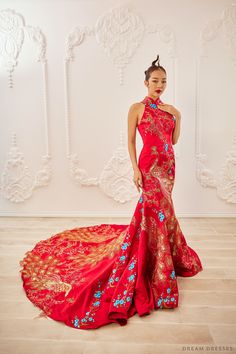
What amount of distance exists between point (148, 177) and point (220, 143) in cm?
210

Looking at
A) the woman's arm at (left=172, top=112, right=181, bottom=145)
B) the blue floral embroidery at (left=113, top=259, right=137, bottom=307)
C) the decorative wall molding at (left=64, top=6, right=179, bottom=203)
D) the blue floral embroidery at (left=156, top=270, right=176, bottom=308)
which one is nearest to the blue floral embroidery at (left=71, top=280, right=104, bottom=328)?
the blue floral embroidery at (left=113, top=259, right=137, bottom=307)

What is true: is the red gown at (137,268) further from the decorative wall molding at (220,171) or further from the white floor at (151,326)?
the decorative wall molding at (220,171)

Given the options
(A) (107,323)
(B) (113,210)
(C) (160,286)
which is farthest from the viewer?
(B) (113,210)

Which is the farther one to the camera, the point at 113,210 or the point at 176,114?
the point at 113,210

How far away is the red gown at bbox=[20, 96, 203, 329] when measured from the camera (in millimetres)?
1823

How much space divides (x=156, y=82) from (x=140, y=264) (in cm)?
125

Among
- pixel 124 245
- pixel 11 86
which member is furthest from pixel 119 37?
pixel 124 245

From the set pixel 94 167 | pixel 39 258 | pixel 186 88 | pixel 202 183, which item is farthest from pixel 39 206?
pixel 186 88

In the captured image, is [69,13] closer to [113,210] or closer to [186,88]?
[186,88]

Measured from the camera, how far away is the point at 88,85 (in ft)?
12.6

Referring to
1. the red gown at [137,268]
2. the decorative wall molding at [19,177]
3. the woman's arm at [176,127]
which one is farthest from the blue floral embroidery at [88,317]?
the decorative wall molding at [19,177]

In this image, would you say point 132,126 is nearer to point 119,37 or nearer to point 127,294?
point 127,294

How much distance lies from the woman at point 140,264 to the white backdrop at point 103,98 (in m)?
1.61

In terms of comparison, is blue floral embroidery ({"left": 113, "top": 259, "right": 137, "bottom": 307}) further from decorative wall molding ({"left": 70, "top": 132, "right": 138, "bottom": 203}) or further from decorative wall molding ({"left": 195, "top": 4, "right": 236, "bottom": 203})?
decorative wall molding ({"left": 195, "top": 4, "right": 236, "bottom": 203})
